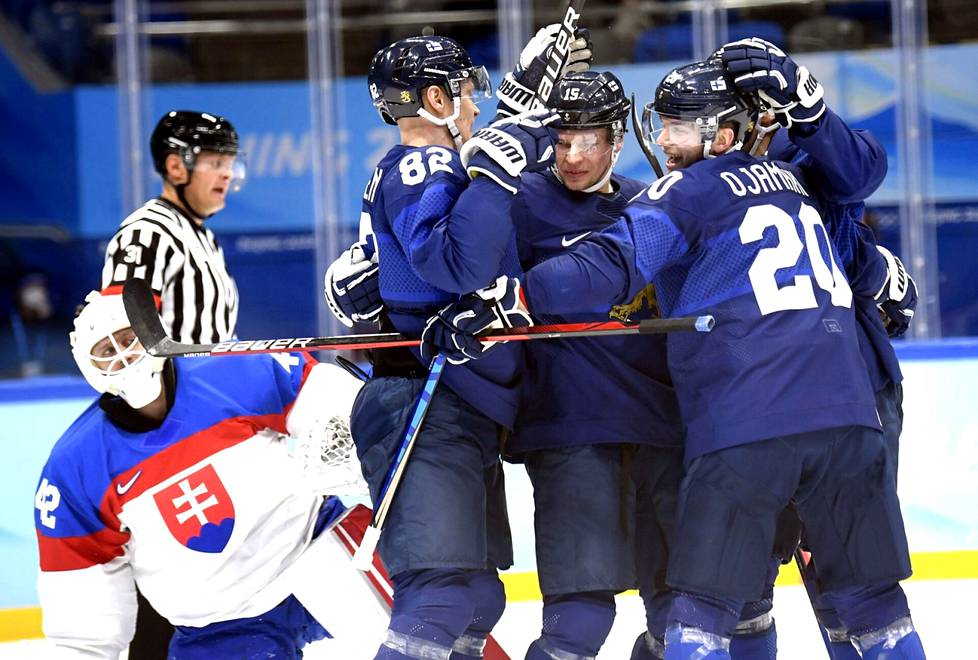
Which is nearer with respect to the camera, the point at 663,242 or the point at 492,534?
→ the point at 663,242

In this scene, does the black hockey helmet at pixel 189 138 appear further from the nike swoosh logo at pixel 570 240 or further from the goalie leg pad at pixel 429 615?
the goalie leg pad at pixel 429 615

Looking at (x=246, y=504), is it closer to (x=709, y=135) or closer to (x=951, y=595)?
(x=709, y=135)

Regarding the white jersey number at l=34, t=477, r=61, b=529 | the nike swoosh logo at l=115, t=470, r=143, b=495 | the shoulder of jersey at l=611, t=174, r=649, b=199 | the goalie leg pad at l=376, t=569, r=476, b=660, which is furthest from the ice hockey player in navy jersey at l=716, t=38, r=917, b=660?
the white jersey number at l=34, t=477, r=61, b=529

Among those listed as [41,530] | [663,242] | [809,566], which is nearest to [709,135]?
[663,242]

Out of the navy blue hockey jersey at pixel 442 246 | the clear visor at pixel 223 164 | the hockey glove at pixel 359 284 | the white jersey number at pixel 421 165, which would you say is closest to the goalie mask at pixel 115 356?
the hockey glove at pixel 359 284

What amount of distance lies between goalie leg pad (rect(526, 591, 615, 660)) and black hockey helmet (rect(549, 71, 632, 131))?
2.73ft

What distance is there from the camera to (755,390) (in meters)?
2.32

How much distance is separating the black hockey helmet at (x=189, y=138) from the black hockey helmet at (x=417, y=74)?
148cm

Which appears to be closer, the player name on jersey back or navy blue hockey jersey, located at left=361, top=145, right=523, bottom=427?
navy blue hockey jersey, located at left=361, top=145, right=523, bottom=427

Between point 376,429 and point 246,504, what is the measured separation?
1.13 feet

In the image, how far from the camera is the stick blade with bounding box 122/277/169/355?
2.52 m

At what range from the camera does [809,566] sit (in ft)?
9.41

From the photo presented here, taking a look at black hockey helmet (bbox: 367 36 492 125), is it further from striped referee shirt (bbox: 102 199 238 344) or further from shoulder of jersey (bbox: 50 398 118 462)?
striped referee shirt (bbox: 102 199 238 344)

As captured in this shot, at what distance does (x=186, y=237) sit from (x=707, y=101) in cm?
178
